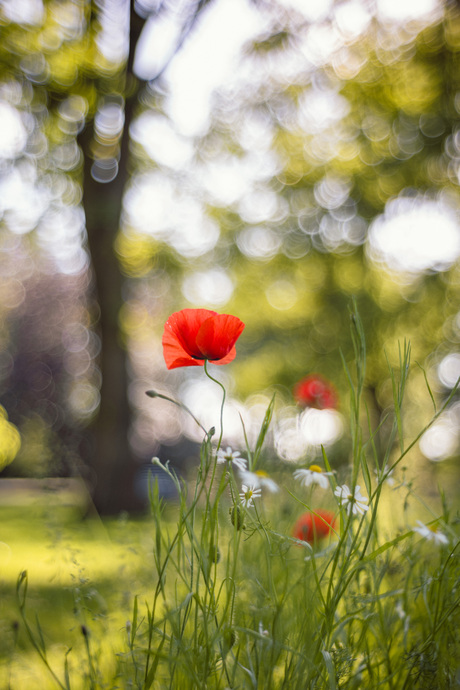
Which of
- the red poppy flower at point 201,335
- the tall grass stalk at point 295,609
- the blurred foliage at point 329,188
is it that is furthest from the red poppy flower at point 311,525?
the blurred foliage at point 329,188

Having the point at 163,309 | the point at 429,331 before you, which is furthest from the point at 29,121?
the point at 429,331

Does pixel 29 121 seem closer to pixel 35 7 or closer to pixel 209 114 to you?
pixel 35 7

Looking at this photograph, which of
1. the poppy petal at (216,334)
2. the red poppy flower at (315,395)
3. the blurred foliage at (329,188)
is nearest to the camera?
the poppy petal at (216,334)

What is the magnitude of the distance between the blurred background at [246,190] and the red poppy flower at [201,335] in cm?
167

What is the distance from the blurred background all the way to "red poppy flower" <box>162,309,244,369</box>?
5.47 feet

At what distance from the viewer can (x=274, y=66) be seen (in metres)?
6.16

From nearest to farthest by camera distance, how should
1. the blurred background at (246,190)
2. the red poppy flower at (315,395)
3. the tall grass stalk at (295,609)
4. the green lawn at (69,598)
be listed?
1. the tall grass stalk at (295,609)
2. the green lawn at (69,598)
3. the red poppy flower at (315,395)
4. the blurred background at (246,190)

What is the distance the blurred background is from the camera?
16.3 ft

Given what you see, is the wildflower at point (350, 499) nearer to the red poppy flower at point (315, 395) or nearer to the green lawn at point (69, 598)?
the green lawn at point (69, 598)

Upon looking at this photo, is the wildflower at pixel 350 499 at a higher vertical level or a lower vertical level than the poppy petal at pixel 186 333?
lower

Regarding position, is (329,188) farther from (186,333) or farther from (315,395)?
(186,333)

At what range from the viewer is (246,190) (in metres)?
7.42

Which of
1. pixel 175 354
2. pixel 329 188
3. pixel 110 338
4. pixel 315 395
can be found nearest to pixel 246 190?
pixel 329 188

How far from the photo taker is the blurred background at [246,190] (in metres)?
4.97
